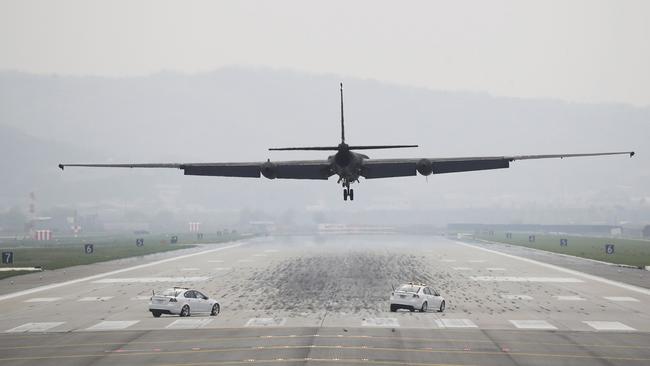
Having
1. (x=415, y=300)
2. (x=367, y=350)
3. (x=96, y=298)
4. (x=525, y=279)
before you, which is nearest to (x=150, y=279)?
(x=96, y=298)

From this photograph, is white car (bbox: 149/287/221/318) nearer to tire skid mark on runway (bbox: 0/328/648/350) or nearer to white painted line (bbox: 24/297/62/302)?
tire skid mark on runway (bbox: 0/328/648/350)

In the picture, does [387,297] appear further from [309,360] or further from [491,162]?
[309,360]

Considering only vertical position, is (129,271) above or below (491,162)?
below

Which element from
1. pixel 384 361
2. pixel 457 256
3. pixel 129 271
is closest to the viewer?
pixel 384 361

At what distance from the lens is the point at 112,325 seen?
33094 mm

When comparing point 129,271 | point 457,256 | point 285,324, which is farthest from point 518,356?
point 457,256

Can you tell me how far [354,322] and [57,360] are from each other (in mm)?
14831

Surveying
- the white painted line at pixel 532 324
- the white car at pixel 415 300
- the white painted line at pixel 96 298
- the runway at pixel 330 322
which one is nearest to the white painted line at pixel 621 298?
the runway at pixel 330 322

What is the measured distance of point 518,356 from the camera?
24844 mm

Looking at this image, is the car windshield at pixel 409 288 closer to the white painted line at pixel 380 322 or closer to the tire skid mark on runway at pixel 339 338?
the white painted line at pixel 380 322

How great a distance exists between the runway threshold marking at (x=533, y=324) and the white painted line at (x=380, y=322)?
6311 millimetres

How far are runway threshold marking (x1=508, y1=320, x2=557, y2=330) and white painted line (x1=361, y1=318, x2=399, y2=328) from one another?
6.31 metres

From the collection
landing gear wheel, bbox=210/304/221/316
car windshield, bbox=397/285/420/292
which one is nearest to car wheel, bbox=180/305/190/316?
landing gear wheel, bbox=210/304/221/316

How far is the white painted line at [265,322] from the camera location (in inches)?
1277
